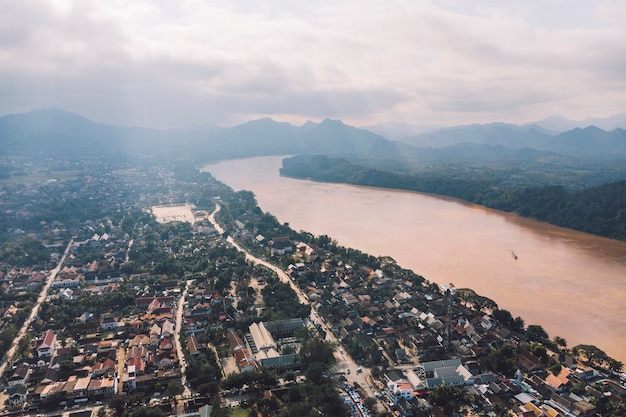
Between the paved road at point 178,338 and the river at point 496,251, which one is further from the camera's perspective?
the river at point 496,251

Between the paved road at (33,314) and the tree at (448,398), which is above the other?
the tree at (448,398)

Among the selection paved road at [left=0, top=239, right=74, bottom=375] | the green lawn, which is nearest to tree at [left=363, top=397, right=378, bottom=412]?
the green lawn

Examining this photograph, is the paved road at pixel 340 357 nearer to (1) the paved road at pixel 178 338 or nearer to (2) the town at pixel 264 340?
(2) the town at pixel 264 340

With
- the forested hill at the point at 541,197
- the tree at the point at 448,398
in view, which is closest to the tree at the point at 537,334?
the tree at the point at 448,398

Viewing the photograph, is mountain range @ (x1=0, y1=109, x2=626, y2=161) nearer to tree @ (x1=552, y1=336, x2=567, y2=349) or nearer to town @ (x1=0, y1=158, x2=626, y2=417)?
town @ (x1=0, y1=158, x2=626, y2=417)

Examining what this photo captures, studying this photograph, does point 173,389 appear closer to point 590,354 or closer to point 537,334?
point 537,334
